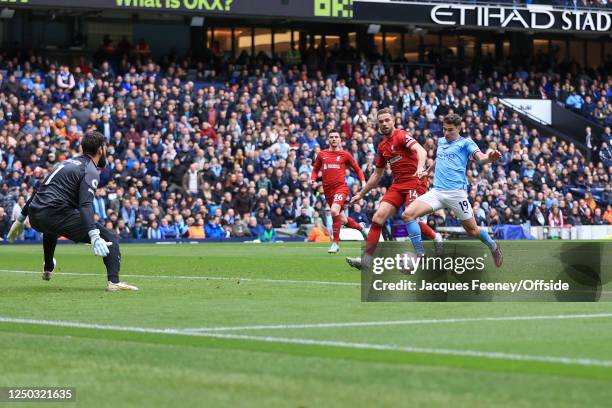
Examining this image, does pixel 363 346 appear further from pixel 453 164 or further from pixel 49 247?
pixel 453 164

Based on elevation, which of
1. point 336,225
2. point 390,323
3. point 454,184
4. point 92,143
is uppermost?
point 92,143

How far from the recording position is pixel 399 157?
18.0 meters

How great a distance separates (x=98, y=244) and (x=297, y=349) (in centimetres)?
574

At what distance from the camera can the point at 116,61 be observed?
44.1m

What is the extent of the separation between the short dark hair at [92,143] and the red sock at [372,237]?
12.6 ft

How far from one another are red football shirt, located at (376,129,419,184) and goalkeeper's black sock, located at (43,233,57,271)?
4898mm

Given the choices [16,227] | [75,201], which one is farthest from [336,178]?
[75,201]

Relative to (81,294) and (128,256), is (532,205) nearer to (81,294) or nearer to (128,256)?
(128,256)

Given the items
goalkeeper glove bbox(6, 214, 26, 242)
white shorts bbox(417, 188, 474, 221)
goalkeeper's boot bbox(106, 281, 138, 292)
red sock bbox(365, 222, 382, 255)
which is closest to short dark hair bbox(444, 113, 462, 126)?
white shorts bbox(417, 188, 474, 221)

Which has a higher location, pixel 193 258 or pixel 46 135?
pixel 46 135

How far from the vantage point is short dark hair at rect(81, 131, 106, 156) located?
47.1 ft

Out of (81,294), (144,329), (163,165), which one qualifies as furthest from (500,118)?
(144,329)

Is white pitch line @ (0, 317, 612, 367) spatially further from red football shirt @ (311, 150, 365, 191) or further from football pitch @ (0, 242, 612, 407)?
red football shirt @ (311, 150, 365, 191)

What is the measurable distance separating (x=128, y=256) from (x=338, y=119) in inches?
770
